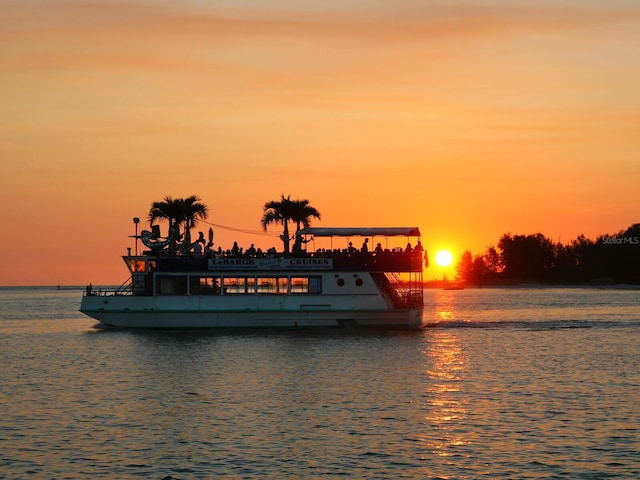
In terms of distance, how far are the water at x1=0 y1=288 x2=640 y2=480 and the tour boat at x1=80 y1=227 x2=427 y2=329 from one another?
229 inches

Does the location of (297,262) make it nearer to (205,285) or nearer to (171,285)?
(205,285)

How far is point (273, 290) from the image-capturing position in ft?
229

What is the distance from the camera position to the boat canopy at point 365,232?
70.9 m

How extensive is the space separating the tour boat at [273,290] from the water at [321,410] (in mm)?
5812

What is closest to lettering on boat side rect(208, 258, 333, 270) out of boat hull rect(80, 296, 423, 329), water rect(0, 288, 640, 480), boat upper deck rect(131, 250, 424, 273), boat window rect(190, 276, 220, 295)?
boat upper deck rect(131, 250, 424, 273)

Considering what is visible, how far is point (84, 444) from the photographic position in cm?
2886

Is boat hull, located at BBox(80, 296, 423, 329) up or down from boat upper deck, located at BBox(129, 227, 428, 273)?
down

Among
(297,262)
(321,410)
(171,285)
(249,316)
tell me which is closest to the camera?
(321,410)

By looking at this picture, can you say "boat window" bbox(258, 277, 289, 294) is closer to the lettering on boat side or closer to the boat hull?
the lettering on boat side

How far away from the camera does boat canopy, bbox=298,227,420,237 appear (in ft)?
233

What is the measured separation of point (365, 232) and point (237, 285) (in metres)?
9.95

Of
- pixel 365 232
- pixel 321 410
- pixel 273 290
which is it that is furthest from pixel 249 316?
pixel 321 410

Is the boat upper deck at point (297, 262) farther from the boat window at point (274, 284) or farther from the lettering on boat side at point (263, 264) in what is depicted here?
the boat window at point (274, 284)

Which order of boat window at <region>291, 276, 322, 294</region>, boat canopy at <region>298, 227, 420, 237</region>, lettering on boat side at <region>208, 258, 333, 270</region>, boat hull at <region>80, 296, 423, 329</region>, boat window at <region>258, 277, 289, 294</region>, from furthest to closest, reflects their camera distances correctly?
boat canopy at <region>298, 227, 420, 237</region> → boat window at <region>258, 277, 289, 294</region> → lettering on boat side at <region>208, 258, 333, 270</region> → boat window at <region>291, 276, 322, 294</region> → boat hull at <region>80, 296, 423, 329</region>
